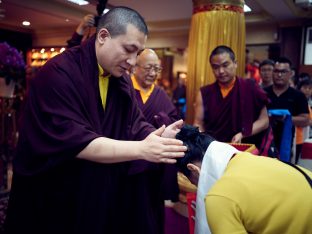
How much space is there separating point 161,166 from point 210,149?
0.49 meters

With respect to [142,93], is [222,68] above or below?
above

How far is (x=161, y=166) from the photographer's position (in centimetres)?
155

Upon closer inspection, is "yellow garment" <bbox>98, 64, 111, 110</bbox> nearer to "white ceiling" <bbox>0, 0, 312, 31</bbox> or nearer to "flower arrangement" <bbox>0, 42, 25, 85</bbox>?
"flower arrangement" <bbox>0, 42, 25, 85</bbox>

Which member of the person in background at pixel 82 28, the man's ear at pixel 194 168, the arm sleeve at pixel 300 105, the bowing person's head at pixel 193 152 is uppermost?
the person in background at pixel 82 28

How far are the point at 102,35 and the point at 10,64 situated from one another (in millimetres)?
1807

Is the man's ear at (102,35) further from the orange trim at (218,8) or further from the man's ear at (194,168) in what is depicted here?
the orange trim at (218,8)

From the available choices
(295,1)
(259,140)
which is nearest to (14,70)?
(259,140)

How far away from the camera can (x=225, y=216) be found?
922 millimetres

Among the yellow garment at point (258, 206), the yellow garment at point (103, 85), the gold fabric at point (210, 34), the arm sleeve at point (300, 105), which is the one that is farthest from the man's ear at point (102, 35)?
the arm sleeve at point (300, 105)

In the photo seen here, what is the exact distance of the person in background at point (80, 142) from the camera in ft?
3.72

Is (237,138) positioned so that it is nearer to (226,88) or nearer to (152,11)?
(226,88)

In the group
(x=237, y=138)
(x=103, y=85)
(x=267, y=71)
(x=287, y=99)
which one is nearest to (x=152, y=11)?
(x=267, y=71)

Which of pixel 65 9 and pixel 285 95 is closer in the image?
pixel 285 95

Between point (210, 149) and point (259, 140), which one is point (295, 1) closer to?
point (259, 140)
